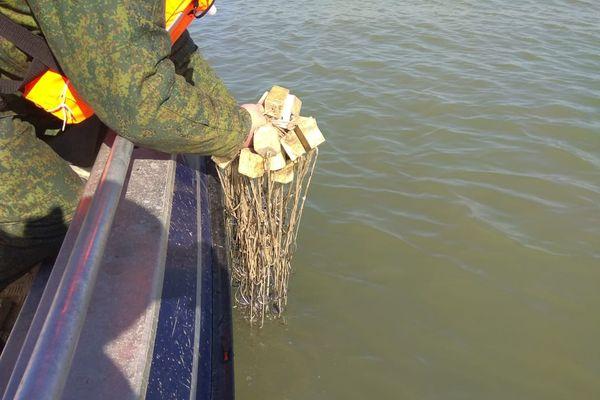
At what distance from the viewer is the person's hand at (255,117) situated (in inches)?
89.8

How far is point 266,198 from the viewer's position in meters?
2.57

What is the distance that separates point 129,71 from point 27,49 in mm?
349

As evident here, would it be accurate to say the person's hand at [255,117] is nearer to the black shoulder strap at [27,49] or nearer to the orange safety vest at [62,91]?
the orange safety vest at [62,91]

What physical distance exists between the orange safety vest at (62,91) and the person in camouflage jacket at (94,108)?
74 millimetres

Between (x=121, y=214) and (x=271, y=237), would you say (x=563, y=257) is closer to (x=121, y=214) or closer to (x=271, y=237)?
(x=271, y=237)

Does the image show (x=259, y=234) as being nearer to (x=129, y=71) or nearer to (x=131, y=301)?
(x=131, y=301)

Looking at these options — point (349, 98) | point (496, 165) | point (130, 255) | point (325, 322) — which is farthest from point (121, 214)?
point (349, 98)

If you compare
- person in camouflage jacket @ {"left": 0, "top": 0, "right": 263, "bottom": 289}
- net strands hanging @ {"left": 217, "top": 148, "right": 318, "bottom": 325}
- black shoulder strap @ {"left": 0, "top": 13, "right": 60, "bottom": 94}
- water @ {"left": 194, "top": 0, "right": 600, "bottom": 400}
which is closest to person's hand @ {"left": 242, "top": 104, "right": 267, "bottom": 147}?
person in camouflage jacket @ {"left": 0, "top": 0, "right": 263, "bottom": 289}

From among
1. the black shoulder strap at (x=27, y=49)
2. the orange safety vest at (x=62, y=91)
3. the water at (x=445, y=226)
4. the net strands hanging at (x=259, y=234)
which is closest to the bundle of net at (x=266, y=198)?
the net strands hanging at (x=259, y=234)

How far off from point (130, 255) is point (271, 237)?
903mm

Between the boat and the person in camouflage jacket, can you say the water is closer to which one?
the boat

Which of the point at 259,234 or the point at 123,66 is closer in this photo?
the point at 123,66

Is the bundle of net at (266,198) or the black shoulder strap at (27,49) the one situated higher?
the black shoulder strap at (27,49)

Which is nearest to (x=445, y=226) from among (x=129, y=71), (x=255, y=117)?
(x=255, y=117)
